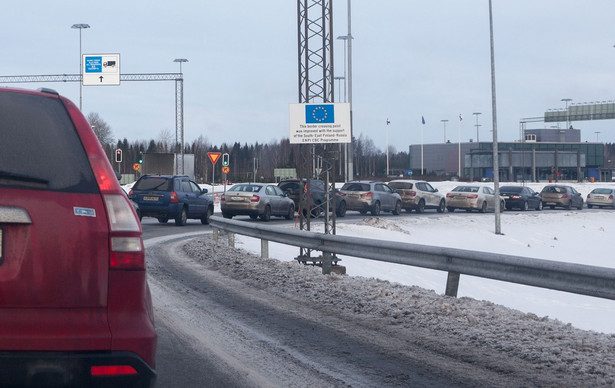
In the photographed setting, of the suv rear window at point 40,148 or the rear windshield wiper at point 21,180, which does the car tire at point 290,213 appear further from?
the rear windshield wiper at point 21,180

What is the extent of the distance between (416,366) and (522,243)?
81.5ft

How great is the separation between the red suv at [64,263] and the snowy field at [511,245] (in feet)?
24.4

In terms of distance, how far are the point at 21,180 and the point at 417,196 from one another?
3906cm

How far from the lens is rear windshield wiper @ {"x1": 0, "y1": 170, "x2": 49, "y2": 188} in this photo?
329 cm

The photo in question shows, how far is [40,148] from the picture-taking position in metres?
3.40

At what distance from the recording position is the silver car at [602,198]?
5450 cm

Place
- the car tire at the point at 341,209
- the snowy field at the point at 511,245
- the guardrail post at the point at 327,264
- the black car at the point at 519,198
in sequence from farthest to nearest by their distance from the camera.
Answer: the black car at the point at 519,198 < the car tire at the point at 341,209 < the snowy field at the point at 511,245 < the guardrail post at the point at 327,264

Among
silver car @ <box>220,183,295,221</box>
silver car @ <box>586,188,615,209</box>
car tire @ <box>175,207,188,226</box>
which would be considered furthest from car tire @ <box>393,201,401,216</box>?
silver car @ <box>586,188,615,209</box>

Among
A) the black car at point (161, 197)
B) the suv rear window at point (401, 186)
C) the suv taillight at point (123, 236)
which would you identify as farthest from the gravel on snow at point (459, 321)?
the suv rear window at point (401, 186)

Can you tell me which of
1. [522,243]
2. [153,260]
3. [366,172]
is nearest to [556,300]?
[153,260]

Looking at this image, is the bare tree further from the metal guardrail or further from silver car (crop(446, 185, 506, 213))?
the metal guardrail

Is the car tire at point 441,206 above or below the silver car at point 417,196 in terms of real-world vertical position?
below

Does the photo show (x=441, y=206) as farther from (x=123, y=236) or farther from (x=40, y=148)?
(x=40, y=148)

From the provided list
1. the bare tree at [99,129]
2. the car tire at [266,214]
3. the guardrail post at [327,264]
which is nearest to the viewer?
the guardrail post at [327,264]
